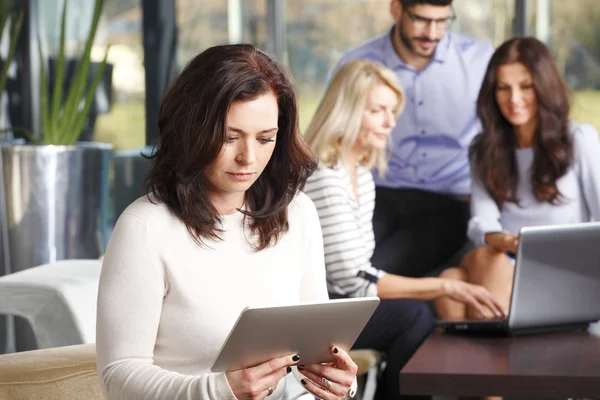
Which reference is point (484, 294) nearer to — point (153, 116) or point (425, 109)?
point (425, 109)

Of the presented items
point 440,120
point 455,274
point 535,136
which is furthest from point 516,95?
point 455,274

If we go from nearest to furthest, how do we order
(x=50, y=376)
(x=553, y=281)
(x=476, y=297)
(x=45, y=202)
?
(x=50, y=376), (x=553, y=281), (x=476, y=297), (x=45, y=202)

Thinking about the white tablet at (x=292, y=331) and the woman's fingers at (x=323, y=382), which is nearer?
the white tablet at (x=292, y=331)

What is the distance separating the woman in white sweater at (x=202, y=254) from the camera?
173 cm

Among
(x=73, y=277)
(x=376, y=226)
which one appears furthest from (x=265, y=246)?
(x=376, y=226)

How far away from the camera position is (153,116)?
4934 millimetres

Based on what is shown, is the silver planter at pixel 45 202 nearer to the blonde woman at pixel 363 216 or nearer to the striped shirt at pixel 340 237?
the blonde woman at pixel 363 216

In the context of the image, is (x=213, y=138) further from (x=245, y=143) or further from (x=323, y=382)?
(x=323, y=382)

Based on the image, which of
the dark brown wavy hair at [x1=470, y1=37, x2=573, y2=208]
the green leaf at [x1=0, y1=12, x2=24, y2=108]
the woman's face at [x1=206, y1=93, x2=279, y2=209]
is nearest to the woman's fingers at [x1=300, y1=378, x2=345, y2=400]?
the woman's face at [x1=206, y1=93, x2=279, y2=209]

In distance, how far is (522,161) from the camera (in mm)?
4000

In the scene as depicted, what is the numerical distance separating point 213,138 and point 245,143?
0.22 feet

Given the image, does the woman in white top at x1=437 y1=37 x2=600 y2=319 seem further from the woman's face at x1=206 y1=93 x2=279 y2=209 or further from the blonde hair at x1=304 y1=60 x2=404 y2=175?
the woman's face at x1=206 y1=93 x2=279 y2=209

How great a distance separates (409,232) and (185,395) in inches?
105

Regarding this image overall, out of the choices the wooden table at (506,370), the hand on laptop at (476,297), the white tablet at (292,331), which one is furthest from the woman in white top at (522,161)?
the white tablet at (292,331)
